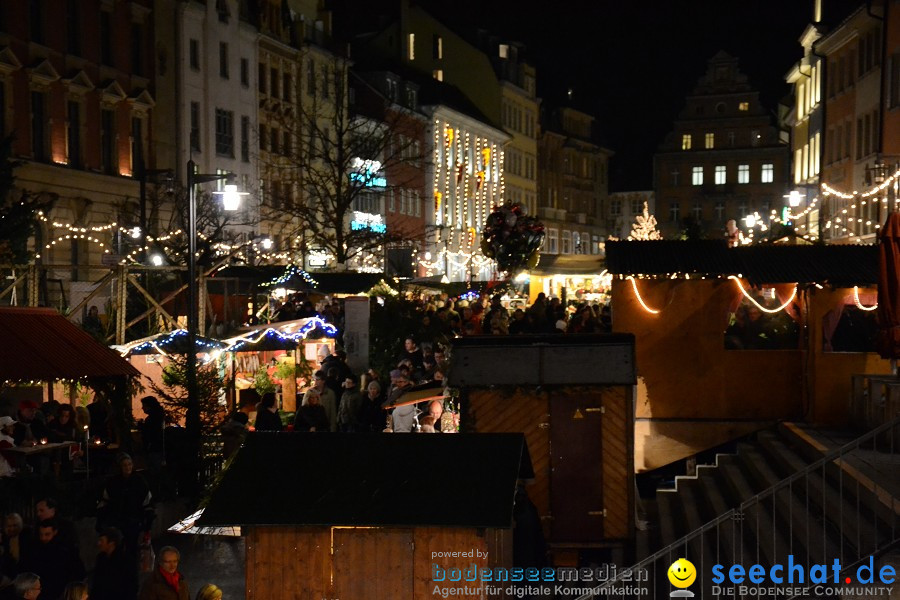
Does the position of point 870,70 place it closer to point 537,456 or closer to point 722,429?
point 722,429

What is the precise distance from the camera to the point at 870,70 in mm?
43281

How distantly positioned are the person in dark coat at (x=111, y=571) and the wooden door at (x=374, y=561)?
2162 millimetres

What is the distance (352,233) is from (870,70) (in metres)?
16.7

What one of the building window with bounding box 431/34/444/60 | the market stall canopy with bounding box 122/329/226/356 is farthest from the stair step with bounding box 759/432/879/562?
the building window with bounding box 431/34/444/60

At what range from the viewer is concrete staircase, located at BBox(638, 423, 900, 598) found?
1165 centimetres

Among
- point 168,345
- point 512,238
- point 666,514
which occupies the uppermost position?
point 512,238

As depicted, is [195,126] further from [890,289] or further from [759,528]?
[759,528]

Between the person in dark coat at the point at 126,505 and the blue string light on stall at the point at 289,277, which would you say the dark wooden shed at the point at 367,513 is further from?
the blue string light on stall at the point at 289,277

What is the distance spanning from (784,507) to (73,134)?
106 feet

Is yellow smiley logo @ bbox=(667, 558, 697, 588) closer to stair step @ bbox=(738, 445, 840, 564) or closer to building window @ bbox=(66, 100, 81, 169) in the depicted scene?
stair step @ bbox=(738, 445, 840, 564)

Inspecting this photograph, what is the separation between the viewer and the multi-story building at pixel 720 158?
81750 millimetres

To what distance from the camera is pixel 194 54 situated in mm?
50438

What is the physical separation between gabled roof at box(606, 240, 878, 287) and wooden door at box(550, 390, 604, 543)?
199 inches

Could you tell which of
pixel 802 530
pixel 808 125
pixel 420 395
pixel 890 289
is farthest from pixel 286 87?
pixel 802 530
